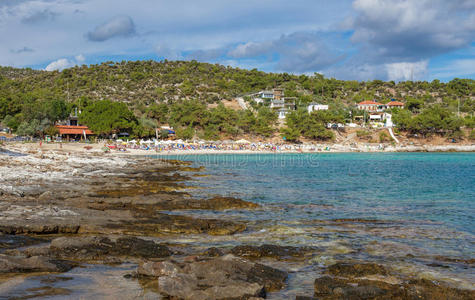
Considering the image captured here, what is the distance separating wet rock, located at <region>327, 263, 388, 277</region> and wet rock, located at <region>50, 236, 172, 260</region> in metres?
3.40

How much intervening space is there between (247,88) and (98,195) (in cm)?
10580

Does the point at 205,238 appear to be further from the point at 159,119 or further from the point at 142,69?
the point at 142,69

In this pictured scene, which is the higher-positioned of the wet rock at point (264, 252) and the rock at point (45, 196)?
the rock at point (45, 196)

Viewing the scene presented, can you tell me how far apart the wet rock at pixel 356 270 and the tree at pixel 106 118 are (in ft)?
196

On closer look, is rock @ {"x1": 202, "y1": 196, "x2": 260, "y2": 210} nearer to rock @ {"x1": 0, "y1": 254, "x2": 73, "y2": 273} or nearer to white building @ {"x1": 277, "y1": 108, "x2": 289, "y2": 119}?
rock @ {"x1": 0, "y1": 254, "x2": 73, "y2": 273}

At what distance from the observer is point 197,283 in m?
6.16

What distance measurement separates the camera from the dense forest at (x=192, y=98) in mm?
66225

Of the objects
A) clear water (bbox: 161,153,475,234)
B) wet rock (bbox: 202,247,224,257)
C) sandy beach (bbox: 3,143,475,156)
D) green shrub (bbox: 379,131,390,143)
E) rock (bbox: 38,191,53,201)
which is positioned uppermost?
green shrub (bbox: 379,131,390,143)

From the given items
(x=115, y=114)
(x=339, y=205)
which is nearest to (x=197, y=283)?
(x=339, y=205)

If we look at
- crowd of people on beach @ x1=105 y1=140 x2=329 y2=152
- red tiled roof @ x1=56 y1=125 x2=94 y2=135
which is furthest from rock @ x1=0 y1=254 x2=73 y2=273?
red tiled roof @ x1=56 y1=125 x2=94 y2=135

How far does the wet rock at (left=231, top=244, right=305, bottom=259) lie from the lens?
8.68 m

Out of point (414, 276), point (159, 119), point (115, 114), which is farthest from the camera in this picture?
point (159, 119)

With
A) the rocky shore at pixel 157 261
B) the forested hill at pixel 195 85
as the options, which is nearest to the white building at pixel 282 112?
the forested hill at pixel 195 85

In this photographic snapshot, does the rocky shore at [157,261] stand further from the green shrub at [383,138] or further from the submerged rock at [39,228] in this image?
the green shrub at [383,138]
